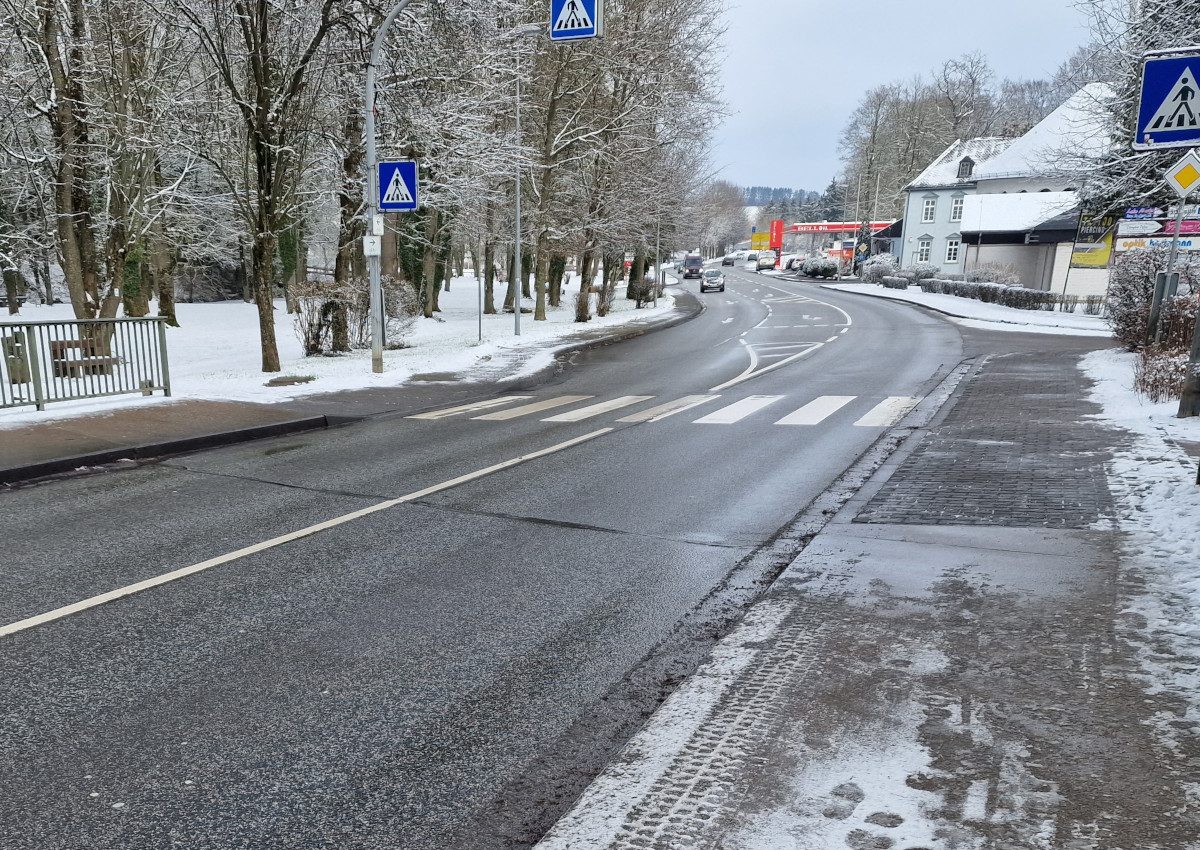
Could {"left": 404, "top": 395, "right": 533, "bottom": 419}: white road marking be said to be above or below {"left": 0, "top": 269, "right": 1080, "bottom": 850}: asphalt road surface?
below

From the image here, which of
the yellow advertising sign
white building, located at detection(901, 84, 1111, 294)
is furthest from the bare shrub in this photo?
the yellow advertising sign

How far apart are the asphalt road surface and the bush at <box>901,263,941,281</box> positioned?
51592 mm

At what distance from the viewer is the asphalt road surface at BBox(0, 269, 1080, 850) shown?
307 centimetres

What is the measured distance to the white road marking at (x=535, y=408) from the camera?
12.1 meters

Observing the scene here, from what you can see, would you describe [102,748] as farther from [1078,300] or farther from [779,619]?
[1078,300]

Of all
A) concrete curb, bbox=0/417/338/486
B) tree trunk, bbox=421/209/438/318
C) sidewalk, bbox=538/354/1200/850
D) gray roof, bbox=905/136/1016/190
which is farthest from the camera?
gray roof, bbox=905/136/1016/190

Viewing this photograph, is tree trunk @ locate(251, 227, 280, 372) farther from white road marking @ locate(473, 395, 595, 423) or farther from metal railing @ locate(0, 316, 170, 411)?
white road marking @ locate(473, 395, 595, 423)

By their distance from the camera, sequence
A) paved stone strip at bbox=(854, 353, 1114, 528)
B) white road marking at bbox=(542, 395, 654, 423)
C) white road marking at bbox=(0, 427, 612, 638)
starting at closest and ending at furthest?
1. white road marking at bbox=(0, 427, 612, 638)
2. paved stone strip at bbox=(854, 353, 1114, 528)
3. white road marking at bbox=(542, 395, 654, 423)

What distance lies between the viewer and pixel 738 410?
40.6ft

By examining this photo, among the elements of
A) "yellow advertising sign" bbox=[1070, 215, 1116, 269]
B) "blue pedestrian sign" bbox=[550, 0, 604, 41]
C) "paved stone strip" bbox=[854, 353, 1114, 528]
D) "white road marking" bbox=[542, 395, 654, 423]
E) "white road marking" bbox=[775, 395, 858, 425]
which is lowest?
"white road marking" bbox=[542, 395, 654, 423]

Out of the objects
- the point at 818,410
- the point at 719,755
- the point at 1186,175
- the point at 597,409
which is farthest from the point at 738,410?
the point at 719,755

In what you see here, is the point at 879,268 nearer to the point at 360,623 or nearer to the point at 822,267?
the point at 822,267

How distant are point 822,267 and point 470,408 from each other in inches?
2644

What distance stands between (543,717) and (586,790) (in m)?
0.62
